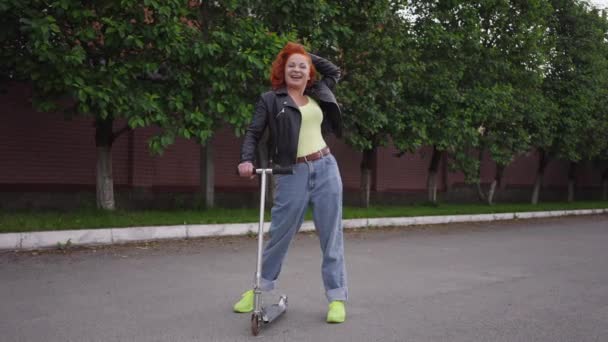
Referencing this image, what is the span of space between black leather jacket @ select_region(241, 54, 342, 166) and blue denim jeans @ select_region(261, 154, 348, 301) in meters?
0.16

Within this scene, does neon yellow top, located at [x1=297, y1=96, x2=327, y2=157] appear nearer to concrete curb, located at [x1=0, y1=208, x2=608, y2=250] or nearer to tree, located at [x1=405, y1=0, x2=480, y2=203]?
concrete curb, located at [x1=0, y1=208, x2=608, y2=250]

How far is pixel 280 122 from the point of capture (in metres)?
4.09

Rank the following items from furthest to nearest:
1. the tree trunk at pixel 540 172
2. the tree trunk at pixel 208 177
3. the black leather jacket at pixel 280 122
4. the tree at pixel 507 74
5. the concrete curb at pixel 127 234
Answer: the tree trunk at pixel 540 172 → the tree at pixel 507 74 → the tree trunk at pixel 208 177 → the concrete curb at pixel 127 234 → the black leather jacket at pixel 280 122

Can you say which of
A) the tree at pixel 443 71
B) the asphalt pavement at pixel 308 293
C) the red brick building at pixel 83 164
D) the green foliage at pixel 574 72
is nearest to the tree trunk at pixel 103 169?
the red brick building at pixel 83 164

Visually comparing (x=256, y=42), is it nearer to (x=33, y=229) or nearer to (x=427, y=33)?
(x=33, y=229)

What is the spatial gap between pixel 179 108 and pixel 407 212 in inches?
280

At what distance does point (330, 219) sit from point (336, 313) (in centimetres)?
64

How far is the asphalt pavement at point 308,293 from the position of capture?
13.0ft

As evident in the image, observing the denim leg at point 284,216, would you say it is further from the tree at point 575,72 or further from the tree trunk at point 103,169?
the tree at point 575,72

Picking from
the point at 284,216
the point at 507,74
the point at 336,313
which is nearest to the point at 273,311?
the point at 336,313

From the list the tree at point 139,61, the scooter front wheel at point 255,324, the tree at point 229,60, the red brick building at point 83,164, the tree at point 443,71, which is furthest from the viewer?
the tree at point 443,71

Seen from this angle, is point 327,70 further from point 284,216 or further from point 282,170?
point 284,216

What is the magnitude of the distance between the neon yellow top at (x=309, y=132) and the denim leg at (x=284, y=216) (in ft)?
0.38

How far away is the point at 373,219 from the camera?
12.4 metres
